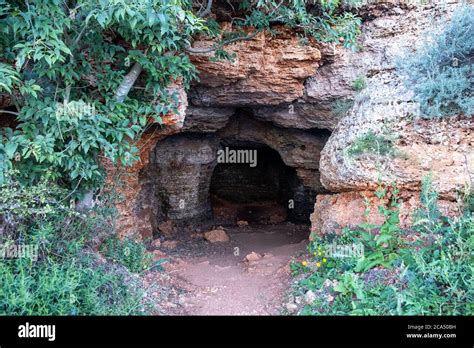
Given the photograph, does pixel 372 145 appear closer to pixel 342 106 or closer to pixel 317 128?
pixel 342 106

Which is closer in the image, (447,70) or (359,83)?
(447,70)

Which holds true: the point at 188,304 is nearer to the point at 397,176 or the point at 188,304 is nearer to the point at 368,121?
the point at 397,176

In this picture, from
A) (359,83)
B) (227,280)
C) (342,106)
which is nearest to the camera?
(227,280)

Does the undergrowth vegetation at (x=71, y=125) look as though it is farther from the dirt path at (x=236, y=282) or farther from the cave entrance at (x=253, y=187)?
the cave entrance at (x=253, y=187)

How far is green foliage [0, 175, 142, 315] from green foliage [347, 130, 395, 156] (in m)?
3.11

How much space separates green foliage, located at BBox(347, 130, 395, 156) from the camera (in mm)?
4262

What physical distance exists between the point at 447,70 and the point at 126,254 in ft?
14.9

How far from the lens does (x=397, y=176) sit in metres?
4.18

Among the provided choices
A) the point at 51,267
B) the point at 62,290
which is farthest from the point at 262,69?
the point at 62,290

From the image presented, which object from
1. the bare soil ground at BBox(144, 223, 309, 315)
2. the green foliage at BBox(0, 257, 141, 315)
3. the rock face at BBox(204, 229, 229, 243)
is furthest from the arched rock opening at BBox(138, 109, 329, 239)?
the green foliage at BBox(0, 257, 141, 315)

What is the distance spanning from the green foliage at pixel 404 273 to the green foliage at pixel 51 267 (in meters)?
1.97

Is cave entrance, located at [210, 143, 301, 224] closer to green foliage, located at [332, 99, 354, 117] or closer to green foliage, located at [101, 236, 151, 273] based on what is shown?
green foliage, located at [332, 99, 354, 117]

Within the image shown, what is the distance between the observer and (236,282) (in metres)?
4.70

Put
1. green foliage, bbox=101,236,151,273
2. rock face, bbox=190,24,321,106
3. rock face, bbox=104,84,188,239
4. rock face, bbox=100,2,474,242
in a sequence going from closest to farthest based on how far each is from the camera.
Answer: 1. rock face, bbox=100,2,474,242
2. green foliage, bbox=101,236,151,273
3. rock face, bbox=104,84,188,239
4. rock face, bbox=190,24,321,106
